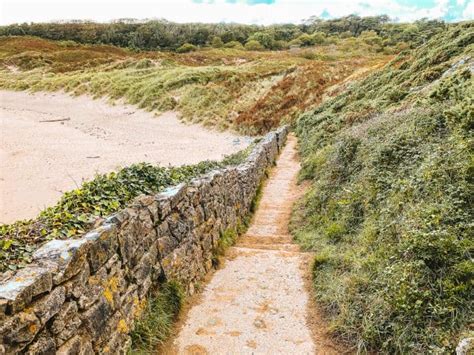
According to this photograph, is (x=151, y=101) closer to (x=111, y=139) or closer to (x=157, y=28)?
(x=111, y=139)

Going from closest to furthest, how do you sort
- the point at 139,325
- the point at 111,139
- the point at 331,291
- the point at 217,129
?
the point at 139,325 → the point at 331,291 → the point at 111,139 → the point at 217,129

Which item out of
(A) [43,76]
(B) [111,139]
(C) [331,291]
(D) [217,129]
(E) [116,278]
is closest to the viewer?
(E) [116,278]

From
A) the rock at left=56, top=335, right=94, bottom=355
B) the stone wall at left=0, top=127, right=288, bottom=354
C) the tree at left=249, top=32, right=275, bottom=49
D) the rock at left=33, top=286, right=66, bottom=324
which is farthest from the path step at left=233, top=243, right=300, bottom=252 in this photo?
the tree at left=249, top=32, right=275, bottom=49

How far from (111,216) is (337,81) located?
34807mm

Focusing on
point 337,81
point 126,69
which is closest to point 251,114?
point 337,81

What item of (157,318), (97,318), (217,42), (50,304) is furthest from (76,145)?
(217,42)

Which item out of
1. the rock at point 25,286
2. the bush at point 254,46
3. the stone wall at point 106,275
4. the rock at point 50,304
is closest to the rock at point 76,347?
the stone wall at point 106,275

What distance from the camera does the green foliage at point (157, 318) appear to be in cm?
526

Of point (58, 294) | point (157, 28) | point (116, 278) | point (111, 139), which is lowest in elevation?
point (111, 139)

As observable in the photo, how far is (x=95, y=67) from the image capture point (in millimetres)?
56375

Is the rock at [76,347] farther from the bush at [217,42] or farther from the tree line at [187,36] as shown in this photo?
the bush at [217,42]

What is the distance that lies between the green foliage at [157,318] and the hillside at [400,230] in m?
2.37

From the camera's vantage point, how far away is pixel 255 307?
6.78 meters

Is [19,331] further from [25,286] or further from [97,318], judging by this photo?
[97,318]
